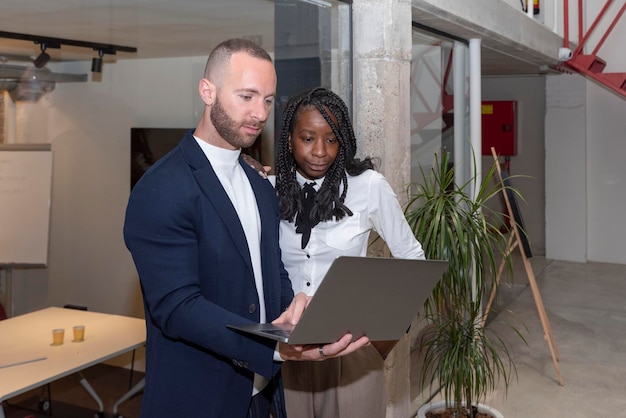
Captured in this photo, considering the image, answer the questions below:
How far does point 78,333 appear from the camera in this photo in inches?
136

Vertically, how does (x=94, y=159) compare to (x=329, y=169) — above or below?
above

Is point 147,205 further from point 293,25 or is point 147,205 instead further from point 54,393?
point 54,393

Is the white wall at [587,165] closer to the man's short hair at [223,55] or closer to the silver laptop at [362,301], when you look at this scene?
the silver laptop at [362,301]

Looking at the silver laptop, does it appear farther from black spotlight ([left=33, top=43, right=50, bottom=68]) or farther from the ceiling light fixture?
black spotlight ([left=33, top=43, right=50, bottom=68])

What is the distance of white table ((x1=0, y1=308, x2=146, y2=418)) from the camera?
2980 millimetres

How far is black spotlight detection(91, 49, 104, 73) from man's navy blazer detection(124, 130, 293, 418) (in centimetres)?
159

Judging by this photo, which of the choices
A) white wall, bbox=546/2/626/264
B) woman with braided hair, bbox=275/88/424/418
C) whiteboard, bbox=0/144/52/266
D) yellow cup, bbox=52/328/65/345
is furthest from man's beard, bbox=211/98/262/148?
white wall, bbox=546/2/626/264

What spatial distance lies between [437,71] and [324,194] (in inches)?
92.6

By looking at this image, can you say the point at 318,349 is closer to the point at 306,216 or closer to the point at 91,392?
the point at 306,216

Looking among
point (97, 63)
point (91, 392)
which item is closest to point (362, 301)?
point (97, 63)

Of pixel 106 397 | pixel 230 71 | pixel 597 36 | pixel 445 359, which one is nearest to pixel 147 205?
pixel 230 71

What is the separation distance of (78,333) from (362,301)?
7.27ft

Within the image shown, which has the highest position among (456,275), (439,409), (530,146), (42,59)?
(530,146)

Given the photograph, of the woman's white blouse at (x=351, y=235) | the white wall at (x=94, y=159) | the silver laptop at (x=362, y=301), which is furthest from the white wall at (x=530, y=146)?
the silver laptop at (x=362, y=301)
